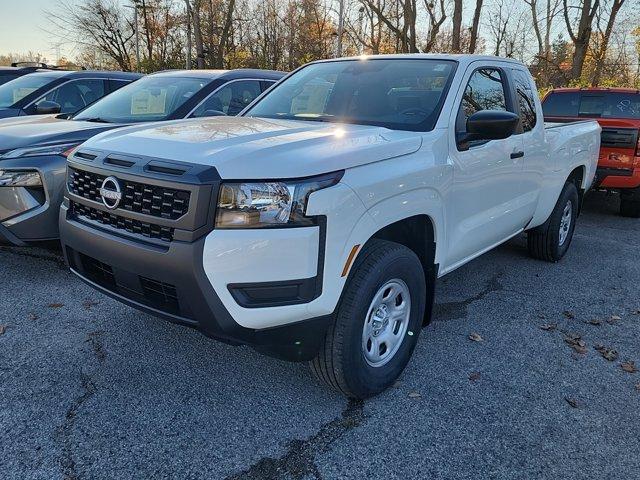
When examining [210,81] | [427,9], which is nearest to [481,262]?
[210,81]

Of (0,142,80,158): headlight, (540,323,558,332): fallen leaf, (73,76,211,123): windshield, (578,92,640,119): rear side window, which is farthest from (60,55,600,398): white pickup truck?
(578,92,640,119): rear side window

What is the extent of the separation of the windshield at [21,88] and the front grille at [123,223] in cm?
579

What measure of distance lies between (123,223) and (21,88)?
6722mm

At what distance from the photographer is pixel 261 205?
2270mm

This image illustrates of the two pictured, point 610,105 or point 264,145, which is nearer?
point 264,145

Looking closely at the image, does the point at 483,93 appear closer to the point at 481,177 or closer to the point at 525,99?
the point at 481,177

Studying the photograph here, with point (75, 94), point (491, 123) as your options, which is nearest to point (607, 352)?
point (491, 123)

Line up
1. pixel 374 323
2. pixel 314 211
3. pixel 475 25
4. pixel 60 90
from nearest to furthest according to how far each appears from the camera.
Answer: pixel 314 211 → pixel 374 323 → pixel 60 90 → pixel 475 25

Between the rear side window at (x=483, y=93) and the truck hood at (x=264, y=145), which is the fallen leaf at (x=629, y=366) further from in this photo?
the truck hood at (x=264, y=145)

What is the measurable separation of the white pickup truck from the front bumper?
143 cm

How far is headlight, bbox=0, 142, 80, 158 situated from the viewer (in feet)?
14.0

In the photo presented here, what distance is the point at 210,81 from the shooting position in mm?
5902

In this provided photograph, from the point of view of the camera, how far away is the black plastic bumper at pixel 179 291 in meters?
2.28

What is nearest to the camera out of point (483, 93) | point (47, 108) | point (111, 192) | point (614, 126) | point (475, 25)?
point (111, 192)
